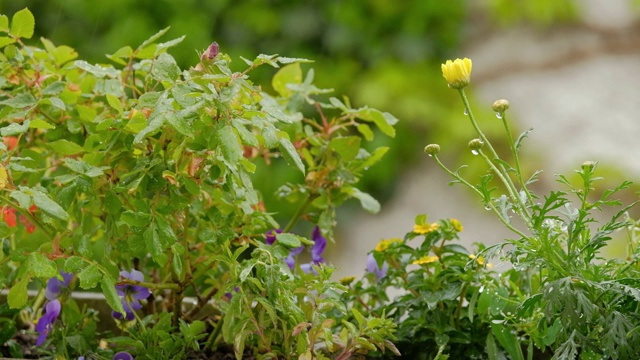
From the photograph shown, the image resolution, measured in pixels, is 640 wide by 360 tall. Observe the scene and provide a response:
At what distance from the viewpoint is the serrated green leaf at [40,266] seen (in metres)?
0.82

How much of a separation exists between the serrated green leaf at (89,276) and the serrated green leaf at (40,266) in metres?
0.03

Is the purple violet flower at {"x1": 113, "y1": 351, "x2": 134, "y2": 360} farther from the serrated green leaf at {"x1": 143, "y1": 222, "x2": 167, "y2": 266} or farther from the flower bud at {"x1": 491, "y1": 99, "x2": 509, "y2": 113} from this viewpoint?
the flower bud at {"x1": 491, "y1": 99, "x2": 509, "y2": 113}

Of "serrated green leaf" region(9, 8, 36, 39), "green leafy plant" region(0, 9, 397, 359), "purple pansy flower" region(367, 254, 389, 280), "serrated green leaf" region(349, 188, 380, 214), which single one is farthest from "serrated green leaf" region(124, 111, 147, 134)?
"purple pansy flower" region(367, 254, 389, 280)

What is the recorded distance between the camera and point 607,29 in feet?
10.3

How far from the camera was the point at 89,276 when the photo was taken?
2.78 ft

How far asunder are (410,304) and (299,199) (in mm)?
220

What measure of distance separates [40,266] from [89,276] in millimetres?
46

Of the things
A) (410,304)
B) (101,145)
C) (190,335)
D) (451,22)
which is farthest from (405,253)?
(451,22)

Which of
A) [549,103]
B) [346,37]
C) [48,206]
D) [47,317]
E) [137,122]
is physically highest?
[549,103]

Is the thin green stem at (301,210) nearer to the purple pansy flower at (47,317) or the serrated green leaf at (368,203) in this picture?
the serrated green leaf at (368,203)

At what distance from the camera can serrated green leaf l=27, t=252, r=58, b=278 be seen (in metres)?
0.82

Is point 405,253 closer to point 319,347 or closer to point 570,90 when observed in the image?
point 319,347

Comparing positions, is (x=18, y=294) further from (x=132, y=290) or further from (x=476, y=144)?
(x=476, y=144)

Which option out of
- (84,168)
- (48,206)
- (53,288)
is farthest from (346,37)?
(48,206)
